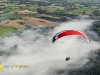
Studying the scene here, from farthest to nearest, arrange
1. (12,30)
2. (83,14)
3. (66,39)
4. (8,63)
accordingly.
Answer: (83,14) < (12,30) < (66,39) < (8,63)

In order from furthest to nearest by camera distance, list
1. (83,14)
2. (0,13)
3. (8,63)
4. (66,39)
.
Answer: (83,14), (0,13), (66,39), (8,63)

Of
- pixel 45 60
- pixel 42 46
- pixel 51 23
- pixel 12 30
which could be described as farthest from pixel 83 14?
pixel 45 60

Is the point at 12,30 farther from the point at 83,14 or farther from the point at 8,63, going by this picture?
the point at 83,14

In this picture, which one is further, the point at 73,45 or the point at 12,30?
the point at 12,30

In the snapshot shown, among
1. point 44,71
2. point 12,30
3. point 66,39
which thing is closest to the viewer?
point 44,71

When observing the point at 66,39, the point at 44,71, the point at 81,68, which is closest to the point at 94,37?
the point at 66,39

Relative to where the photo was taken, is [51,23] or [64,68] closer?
[64,68]

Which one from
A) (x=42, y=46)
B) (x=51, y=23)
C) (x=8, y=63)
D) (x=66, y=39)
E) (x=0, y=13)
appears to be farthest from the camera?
(x=0, y=13)

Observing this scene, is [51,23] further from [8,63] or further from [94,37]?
[8,63]
